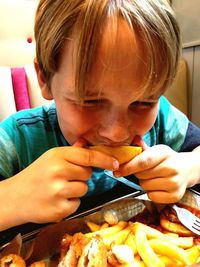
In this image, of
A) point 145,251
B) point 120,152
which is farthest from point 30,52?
point 145,251

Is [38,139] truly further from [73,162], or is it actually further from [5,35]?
[5,35]

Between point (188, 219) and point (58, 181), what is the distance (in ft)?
0.79

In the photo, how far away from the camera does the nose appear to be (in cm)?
49

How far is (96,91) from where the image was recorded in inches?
18.2

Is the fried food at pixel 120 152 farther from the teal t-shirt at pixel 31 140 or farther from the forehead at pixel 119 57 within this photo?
the teal t-shirt at pixel 31 140

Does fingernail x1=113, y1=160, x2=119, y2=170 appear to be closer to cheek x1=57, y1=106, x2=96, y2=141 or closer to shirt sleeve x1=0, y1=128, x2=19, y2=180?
cheek x1=57, y1=106, x2=96, y2=141

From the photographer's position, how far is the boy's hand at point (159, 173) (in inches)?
20.0

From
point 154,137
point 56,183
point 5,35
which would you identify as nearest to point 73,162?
point 56,183

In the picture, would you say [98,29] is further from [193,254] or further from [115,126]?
[193,254]

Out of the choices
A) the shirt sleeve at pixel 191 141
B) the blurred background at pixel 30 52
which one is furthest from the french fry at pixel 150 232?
the blurred background at pixel 30 52

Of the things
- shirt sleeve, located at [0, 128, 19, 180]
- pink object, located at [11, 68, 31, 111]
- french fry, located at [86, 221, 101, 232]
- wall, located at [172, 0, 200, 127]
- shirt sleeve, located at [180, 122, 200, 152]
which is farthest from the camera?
wall, located at [172, 0, 200, 127]

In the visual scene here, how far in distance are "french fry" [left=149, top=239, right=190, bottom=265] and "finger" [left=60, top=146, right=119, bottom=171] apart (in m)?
0.12

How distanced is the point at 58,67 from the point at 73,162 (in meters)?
0.15

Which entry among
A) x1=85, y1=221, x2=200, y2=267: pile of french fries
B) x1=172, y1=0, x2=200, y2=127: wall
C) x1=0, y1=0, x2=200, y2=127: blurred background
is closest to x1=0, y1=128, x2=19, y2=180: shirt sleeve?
x1=85, y1=221, x2=200, y2=267: pile of french fries
